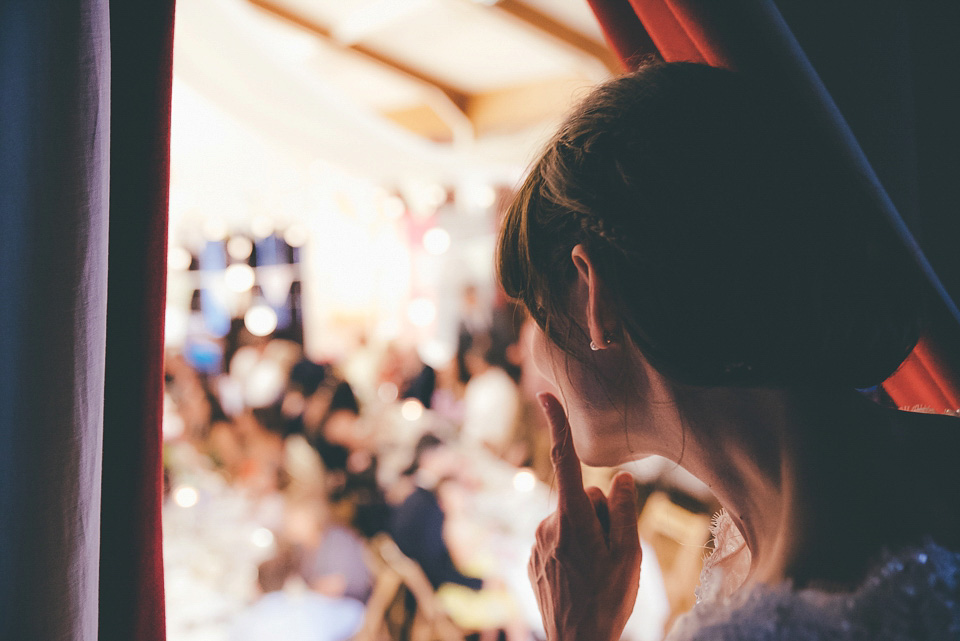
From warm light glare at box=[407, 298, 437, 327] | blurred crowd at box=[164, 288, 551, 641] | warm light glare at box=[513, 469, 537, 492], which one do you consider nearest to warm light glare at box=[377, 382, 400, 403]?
blurred crowd at box=[164, 288, 551, 641]

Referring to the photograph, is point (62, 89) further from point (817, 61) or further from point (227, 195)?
point (227, 195)

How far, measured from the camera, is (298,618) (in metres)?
2.22

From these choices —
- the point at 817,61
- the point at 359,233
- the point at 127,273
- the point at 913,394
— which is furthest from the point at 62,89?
the point at 359,233

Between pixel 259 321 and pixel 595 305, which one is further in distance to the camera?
pixel 259 321

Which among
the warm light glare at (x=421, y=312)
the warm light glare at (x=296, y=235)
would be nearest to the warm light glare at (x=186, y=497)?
the warm light glare at (x=296, y=235)

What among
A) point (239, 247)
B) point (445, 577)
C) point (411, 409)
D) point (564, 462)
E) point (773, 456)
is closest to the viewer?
point (773, 456)

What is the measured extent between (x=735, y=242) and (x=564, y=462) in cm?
31

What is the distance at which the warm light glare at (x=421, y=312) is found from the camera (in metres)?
5.31

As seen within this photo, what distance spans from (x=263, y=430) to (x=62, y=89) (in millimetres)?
2781

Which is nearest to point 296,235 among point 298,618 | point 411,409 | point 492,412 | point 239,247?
point 239,247

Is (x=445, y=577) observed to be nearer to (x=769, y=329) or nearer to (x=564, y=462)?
(x=564, y=462)

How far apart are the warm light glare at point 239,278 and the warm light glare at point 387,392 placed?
2384 millimetres

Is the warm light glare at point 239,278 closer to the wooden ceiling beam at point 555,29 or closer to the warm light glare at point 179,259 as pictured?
the warm light glare at point 179,259

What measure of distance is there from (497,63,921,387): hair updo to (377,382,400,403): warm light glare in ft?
12.2
